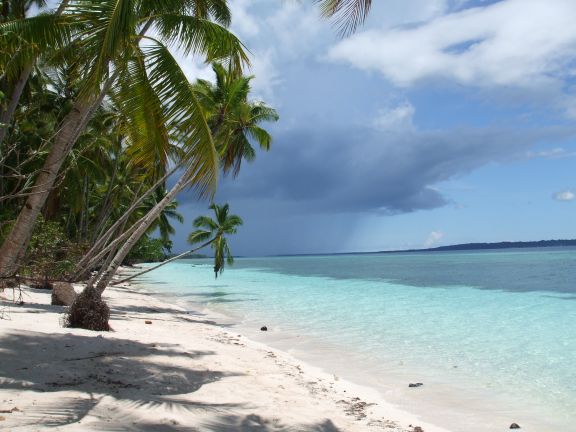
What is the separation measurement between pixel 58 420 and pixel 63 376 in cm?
154

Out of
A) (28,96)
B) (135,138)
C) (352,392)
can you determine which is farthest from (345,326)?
(28,96)

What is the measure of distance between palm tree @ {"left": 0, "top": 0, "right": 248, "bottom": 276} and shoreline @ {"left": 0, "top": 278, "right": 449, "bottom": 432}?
1439 millimetres

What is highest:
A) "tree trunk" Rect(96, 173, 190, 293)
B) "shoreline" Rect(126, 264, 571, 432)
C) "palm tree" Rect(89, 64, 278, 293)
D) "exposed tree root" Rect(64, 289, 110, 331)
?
"palm tree" Rect(89, 64, 278, 293)

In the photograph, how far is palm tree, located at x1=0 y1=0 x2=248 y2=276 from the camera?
19.0 ft

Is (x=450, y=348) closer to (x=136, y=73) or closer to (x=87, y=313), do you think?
(x=87, y=313)

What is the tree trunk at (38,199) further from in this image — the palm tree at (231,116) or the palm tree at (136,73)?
the palm tree at (231,116)

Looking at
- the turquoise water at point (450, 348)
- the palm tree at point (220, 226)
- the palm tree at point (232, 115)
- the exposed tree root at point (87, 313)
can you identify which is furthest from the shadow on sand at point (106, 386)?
the palm tree at point (220, 226)

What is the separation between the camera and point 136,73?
6.77 m

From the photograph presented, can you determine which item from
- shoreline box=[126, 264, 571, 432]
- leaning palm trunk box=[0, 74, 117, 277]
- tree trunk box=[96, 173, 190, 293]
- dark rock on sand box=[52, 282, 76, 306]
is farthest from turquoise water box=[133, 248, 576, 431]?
leaning palm trunk box=[0, 74, 117, 277]

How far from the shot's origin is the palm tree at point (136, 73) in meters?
5.79

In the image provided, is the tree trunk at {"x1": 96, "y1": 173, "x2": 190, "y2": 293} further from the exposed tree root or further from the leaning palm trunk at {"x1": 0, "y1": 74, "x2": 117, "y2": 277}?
the leaning palm trunk at {"x1": 0, "y1": 74, "x2": 117, "y2": 277}

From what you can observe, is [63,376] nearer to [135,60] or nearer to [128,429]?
[128,429]

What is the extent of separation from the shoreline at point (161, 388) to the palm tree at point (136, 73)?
1.44 m

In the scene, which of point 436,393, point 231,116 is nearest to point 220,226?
point 231,116
